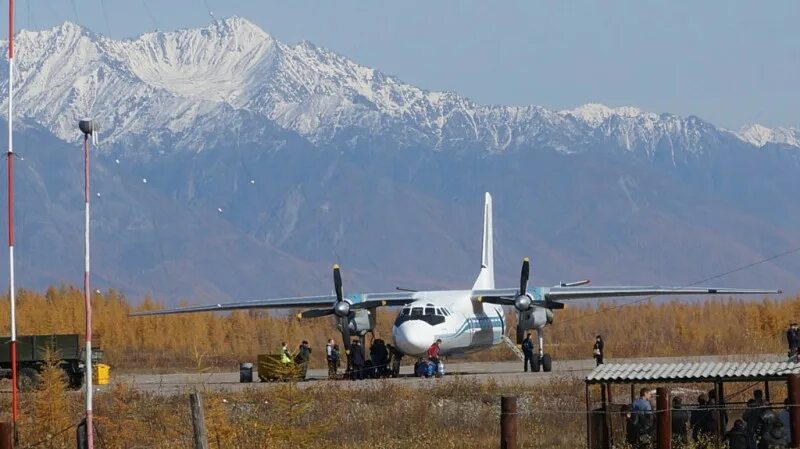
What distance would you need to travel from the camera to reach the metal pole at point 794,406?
904 inches

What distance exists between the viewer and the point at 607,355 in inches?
2709

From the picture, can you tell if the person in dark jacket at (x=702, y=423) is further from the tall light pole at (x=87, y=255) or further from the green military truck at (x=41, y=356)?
the green military truck at (x=41, y=356)

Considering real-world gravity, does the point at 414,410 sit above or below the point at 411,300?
below

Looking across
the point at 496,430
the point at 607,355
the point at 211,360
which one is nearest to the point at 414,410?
the point at 496,430

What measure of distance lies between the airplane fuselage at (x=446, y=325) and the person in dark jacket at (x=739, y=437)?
931 inches

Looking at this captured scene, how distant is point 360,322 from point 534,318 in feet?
18.2

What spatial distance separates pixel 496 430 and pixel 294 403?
10.4m

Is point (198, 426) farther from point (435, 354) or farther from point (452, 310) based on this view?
point (452, 310)

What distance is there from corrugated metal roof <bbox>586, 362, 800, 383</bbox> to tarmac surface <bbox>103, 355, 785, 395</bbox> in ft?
33.6

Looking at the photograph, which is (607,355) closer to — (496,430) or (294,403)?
(496,430)

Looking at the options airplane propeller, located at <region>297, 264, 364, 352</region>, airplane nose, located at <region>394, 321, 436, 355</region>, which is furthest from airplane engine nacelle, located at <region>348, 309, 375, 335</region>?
airplane nose, located at <region>394, 321, 436, 355</region>

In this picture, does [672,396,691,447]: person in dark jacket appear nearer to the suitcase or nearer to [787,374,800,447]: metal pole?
[787,374,800,447]: metal pole

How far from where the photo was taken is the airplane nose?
47.1 meters

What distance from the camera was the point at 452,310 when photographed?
164 feet
